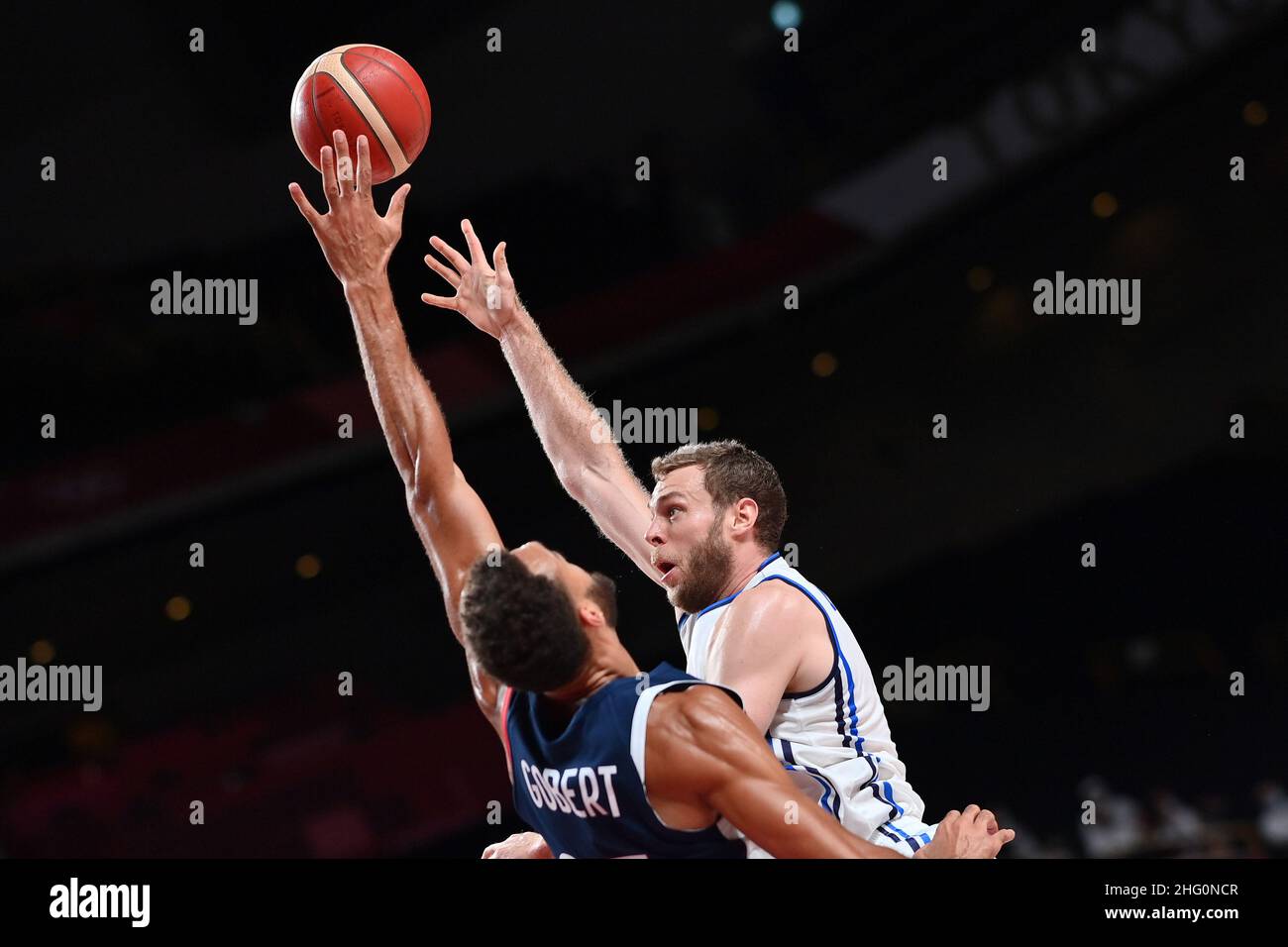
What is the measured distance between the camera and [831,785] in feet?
10.3

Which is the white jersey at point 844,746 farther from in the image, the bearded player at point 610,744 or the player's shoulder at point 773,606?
the bearded player at point 610,744

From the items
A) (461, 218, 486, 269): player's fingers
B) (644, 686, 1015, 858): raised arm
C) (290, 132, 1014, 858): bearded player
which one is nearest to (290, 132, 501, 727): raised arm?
(290, 132, 1014, 858): bearded player

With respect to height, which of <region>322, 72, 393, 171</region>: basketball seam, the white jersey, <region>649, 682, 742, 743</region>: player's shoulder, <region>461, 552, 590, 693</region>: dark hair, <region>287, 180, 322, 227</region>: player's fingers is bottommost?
the white jersey

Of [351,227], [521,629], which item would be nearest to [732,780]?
[521,629]

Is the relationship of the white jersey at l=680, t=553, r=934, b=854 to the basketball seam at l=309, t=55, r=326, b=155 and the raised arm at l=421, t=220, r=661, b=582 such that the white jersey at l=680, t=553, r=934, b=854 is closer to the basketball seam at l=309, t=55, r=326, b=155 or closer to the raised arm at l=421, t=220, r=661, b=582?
the raised arm at l=421, t=220, r=661, b=582

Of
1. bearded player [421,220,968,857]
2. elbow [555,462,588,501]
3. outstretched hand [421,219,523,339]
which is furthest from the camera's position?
elbow [555,462,588,501]

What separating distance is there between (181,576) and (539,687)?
237 inches

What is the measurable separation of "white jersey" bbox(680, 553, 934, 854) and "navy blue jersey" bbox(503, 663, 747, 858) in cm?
61

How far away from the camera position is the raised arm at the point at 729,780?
2312 mm

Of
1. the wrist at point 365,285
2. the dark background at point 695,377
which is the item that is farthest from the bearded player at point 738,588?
the dark background at point 695,377

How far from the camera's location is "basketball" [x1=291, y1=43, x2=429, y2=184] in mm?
3873

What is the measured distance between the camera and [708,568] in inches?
133

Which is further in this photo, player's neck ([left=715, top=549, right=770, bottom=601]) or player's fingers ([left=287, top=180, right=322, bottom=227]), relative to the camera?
player's neck ([left=715, top=549, right=770, bottom=601])
